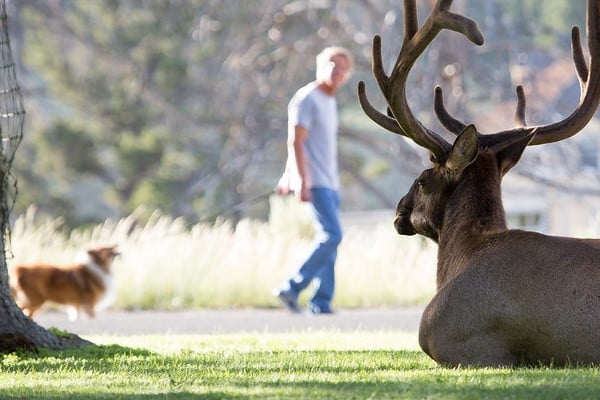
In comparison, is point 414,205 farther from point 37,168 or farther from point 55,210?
point 37,168

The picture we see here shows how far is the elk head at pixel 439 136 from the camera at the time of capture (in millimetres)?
8164

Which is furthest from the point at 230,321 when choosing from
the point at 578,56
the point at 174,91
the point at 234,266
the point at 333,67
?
the point at 174,91

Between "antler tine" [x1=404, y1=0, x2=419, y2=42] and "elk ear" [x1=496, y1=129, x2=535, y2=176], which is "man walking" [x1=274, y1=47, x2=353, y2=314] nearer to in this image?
"antler tine" [x1=404, y1=0, x2=419, y2=42]

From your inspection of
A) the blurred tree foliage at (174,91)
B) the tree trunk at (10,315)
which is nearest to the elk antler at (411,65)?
the tree trunk at (10,315)

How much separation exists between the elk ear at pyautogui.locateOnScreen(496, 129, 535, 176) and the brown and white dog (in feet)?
28.1

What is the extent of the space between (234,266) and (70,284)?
3001mm

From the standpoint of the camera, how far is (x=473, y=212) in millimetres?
8133

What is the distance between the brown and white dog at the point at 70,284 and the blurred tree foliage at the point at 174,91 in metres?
14.5

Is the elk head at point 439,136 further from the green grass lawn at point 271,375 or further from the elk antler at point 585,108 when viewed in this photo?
the green grass lawn at point 271,375

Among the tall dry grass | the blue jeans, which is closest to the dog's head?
the tall dry grass

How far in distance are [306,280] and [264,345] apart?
4.04 meters

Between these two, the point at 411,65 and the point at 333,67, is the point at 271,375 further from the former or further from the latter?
the point at 333,67

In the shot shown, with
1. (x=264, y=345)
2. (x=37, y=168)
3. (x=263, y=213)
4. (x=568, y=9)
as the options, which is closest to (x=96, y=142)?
(x=37, y=168)

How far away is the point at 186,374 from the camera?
7.71 m
